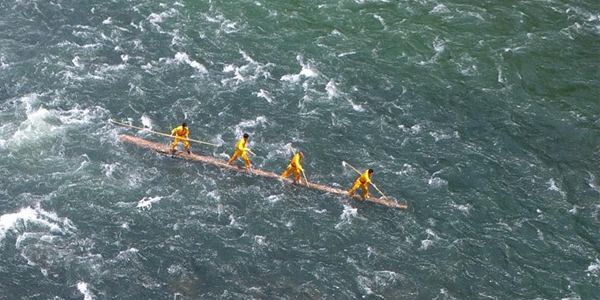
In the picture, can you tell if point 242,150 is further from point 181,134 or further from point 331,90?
point 331,90

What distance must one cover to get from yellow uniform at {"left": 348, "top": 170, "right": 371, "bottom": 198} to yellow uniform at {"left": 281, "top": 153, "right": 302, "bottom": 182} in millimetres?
2621

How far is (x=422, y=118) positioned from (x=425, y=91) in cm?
231

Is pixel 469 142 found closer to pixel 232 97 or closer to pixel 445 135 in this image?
pixel 445 135

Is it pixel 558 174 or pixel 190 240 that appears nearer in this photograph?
pixel 190 240

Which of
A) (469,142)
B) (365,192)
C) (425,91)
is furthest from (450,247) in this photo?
(425,91)

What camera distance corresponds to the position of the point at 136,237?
37.2 meters

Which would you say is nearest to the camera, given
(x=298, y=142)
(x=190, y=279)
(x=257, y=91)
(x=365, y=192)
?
(x=190, y=279)

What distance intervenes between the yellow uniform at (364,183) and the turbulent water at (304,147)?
707 millimetres

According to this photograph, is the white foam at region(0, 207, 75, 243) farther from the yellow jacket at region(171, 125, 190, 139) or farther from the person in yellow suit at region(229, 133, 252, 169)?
the person in yellow suit at region(229, 133, 252, 169)

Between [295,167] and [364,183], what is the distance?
10.9 ft

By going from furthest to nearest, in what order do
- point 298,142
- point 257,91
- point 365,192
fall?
1. point 257,91
2. point 298,142
3. point 365,192

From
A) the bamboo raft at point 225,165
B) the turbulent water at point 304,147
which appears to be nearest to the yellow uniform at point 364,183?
the bamboo raft at point 225,165

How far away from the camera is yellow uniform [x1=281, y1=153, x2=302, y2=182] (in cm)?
3891

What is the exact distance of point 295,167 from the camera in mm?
39094
